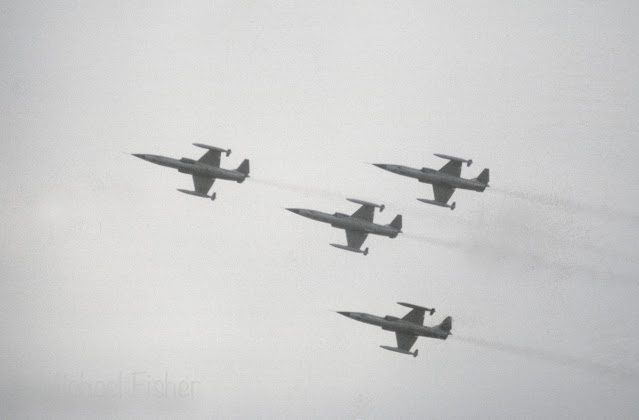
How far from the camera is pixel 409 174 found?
595 feet

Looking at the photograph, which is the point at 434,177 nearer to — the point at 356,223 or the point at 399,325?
the point at 356,223

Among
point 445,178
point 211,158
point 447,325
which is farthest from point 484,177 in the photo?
point 211,158

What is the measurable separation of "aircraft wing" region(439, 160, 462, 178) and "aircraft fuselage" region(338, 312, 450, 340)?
18319mm

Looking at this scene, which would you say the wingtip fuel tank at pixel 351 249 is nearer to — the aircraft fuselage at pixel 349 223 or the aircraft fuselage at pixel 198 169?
the aircraft fuselage at pixel 349 223

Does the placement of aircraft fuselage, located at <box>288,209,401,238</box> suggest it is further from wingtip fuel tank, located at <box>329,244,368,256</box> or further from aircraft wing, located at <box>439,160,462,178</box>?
aircraft wing, located at <box>439,160,462,178</box>

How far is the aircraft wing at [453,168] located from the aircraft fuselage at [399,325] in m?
18.3

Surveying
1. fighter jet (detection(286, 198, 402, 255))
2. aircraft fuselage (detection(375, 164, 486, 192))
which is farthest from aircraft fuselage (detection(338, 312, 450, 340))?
aircraft fuselage (detection(375, 164, 486, 192))

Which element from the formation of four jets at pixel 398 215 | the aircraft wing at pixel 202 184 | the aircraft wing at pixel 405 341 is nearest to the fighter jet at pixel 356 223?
the formation of four jets at pixel 398 215

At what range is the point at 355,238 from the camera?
18562 cm

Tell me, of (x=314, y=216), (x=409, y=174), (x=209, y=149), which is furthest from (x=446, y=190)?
(x=209, y=149)

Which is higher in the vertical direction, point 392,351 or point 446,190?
point 446,190

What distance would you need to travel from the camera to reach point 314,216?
181750 millimetres

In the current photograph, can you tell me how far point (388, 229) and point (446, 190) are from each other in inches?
325

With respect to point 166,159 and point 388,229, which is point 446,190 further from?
point 166,159
